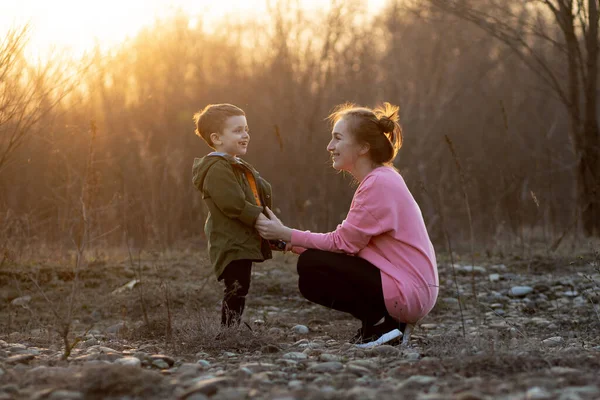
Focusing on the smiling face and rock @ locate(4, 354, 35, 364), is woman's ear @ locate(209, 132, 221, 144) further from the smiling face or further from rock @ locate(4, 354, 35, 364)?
rock @ locate(4, 354, 35, 364)

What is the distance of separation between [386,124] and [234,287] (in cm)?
133

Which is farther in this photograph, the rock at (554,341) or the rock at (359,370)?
the rock at (554,341)

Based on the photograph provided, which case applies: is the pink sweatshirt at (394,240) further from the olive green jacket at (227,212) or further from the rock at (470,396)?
the rock at (470,396)

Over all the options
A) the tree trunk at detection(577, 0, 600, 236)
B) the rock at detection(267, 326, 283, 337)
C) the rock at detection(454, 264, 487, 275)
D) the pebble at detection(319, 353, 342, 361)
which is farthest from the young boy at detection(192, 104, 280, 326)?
the tree trunk at detection(577, 0, 600, 236)

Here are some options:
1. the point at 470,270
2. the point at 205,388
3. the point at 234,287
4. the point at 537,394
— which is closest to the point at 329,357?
the point at 234,287

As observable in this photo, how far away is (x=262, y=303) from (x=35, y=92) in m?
2.57

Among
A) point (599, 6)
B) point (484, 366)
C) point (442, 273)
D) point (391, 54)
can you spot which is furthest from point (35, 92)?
point (391, 54)

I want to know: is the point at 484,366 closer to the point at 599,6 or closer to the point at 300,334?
the point at 300,334

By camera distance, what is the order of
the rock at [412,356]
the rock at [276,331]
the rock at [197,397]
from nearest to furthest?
1. the rock at [197,397]
2. the rock at [412,356]
3. the rock at [276,331]

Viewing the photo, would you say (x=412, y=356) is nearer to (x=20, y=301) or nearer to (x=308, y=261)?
(x=308, y=261)

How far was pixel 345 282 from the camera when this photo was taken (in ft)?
13.6

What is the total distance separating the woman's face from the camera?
4223 mm

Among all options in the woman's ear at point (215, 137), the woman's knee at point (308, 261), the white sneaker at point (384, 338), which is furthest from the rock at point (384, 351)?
the woman's ear at point (215, 137)

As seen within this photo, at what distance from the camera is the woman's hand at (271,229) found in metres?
4.18
